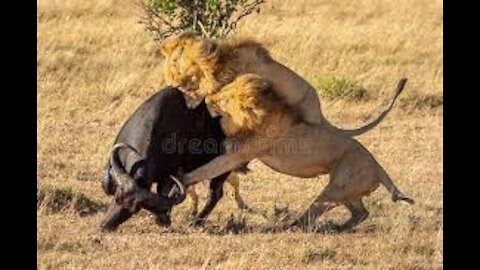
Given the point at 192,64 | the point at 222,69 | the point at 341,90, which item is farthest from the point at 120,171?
the point at 341,90

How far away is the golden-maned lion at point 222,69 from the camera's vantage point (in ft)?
27.8

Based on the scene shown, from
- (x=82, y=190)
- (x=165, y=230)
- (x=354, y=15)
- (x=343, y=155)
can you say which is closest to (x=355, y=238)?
(x=343, y=155)

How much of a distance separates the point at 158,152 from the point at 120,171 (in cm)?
35

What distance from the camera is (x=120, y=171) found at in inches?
319

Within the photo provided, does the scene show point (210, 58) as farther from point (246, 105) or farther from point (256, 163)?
point (256, 163)

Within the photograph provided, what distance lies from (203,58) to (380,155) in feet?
12.7

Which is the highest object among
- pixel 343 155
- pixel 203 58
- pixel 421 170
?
pixel 203 58

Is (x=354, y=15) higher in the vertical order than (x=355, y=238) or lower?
lower

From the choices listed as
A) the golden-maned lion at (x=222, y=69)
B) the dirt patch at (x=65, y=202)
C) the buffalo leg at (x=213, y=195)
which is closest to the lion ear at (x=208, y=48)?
the golden-maned lion at (x=222, y=69)

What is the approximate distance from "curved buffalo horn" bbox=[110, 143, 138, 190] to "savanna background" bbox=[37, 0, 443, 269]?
0.44 meters

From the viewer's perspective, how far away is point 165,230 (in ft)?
27.9

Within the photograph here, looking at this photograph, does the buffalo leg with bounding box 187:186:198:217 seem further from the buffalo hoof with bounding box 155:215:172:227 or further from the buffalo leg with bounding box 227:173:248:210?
the buffalo hoof with bounding box 155:215:172:227
